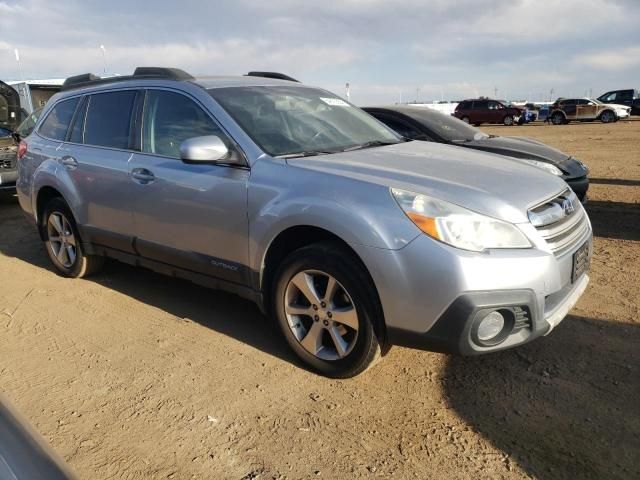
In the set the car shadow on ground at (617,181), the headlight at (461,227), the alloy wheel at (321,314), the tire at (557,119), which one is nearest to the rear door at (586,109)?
the tire at (557,119)

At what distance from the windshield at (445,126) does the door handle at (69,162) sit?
407 centimetres

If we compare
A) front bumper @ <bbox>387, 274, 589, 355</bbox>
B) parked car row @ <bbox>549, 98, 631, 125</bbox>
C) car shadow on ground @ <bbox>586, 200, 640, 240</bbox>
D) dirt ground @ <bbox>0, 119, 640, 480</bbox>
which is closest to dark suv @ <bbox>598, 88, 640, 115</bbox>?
parked car row @ <bbox>549, 98, 631, 125</bbox>

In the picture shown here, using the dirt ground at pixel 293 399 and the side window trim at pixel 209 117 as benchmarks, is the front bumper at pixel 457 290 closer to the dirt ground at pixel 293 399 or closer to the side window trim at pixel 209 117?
the dirt ground at pixel 293 399

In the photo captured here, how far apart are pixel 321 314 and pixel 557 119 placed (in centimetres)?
3395

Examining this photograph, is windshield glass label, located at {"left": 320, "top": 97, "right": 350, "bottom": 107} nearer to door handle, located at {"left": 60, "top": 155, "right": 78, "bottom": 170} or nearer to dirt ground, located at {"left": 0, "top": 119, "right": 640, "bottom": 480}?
dirt ground, located at {"left": 0, "top": 119, "right": 640, "bottom": 480}

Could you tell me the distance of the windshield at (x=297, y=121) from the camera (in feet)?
11.8

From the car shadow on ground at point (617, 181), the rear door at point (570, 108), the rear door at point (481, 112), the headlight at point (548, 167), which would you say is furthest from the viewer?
the rear door at point (481, 112)

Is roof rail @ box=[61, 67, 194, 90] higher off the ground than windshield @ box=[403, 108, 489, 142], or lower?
higher

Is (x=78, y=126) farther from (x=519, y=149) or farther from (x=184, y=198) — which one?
(x=519, y=149)

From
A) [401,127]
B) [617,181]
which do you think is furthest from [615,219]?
[617,181]

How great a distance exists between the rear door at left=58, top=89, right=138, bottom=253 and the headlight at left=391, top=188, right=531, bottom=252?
7.77 feet

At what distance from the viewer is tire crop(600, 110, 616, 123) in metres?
31.0

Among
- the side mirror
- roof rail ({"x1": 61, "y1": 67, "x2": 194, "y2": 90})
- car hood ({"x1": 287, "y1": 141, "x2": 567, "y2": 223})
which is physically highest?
roof rail ({"x1": 61, "y1": 67, "x2": 194, "y2": 90})

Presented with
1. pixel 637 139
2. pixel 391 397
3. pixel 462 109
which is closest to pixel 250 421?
pixel 391 397
